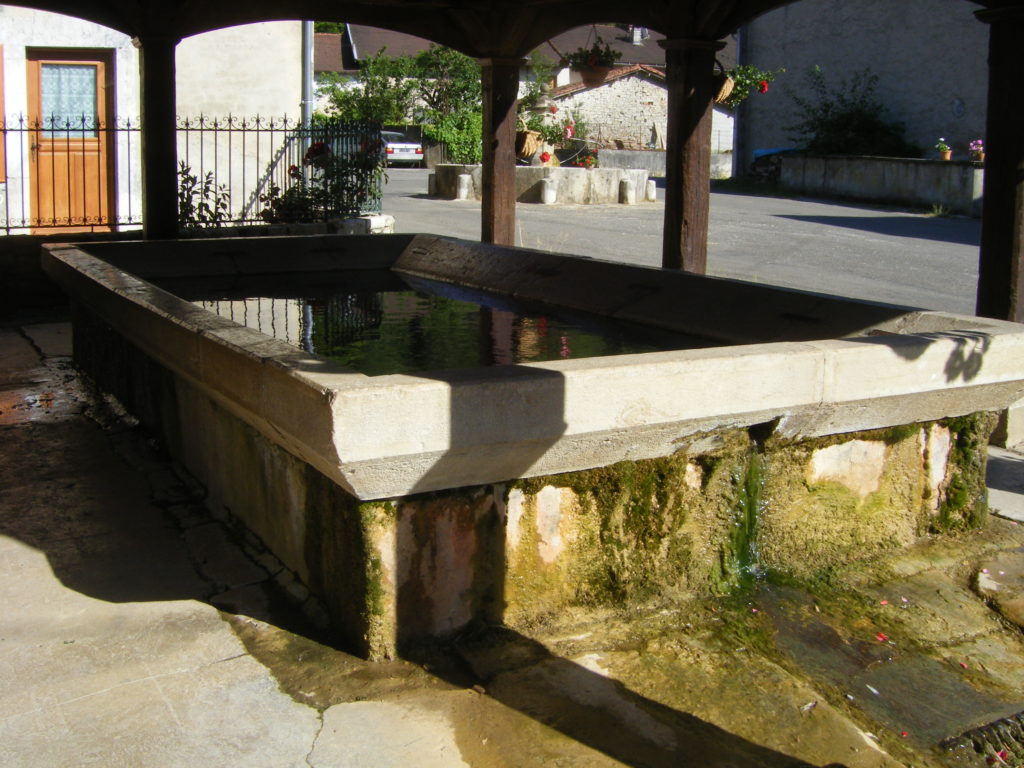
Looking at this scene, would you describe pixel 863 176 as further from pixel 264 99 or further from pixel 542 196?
pixel 264 99

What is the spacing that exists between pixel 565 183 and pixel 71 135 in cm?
940

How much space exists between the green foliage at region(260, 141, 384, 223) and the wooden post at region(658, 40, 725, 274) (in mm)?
5014

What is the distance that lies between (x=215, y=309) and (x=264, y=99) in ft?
24.1

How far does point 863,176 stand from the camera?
2123cm

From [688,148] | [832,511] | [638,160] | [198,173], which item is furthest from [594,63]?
[638,160]

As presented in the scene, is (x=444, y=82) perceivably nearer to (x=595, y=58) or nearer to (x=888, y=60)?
(x=888, y=60)

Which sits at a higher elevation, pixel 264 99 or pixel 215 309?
pixel 264 99

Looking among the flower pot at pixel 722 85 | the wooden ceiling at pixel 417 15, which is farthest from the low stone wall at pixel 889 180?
the flower pot at pixel 722 85

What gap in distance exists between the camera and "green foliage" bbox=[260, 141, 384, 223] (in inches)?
434

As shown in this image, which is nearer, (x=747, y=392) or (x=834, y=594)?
(x=747, y=392)

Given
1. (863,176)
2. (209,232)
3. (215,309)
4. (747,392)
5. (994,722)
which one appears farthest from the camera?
(863,176)

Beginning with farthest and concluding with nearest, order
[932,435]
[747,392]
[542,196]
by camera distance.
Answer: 1. [542,196]
2. [932,435]
3. [747,392]

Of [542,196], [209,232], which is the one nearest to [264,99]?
[209,232]

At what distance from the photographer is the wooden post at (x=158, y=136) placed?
7559 mm
